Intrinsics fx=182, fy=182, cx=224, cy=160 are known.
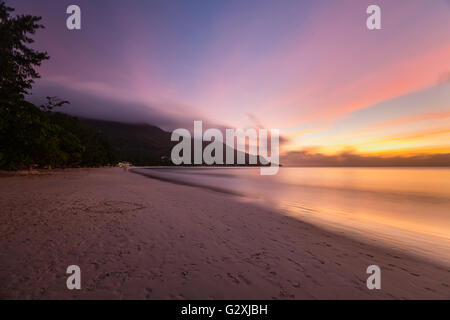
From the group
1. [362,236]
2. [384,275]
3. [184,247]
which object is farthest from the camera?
[362,236]

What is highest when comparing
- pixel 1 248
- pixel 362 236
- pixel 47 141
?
pixel 47 141

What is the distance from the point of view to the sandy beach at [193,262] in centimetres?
322

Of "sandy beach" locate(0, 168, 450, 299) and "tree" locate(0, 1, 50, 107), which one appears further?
"tree" locate(0, 1, 50, 107)

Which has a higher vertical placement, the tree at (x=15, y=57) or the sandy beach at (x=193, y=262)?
the tree at (x=15, y=57)

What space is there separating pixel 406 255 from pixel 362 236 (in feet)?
5.40

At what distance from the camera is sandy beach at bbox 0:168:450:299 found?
3.22 meters

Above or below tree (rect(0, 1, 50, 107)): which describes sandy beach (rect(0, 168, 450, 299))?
below

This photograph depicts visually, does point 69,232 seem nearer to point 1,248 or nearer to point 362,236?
point 1,248

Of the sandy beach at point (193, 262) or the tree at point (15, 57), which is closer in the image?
the sandy beach at point (193, 262)

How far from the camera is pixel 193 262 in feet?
13.7

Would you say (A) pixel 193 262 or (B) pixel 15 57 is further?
(B) pixel 15 57

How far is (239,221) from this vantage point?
772cm
